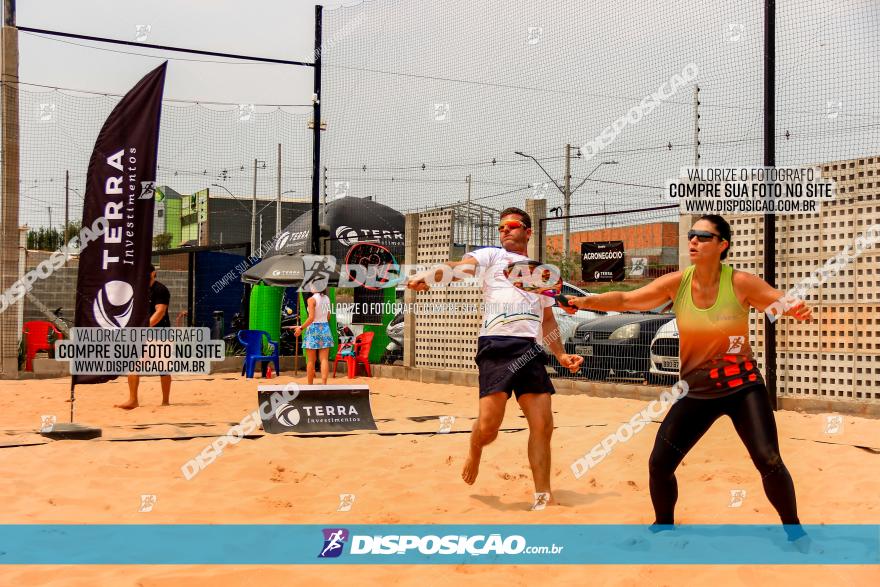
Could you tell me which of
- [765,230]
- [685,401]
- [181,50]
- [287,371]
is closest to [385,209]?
[287,371]

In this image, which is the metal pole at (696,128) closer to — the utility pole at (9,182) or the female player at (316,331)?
the female player at (316,331)

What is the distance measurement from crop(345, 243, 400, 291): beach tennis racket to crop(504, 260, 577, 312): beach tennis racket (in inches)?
396

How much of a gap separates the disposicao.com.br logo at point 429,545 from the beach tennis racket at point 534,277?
1478 mm

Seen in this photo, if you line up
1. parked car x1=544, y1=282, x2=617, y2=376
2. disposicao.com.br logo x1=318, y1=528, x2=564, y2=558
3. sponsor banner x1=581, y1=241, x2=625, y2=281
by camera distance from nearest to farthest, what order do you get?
disposicao.com.br logo x1=318, y1=528, x2=564, y2=558 → sponsor banner x1=581, y1=241, x2=625, y2=281 → parked car x1=544, y1=282, x2=617, y2=376

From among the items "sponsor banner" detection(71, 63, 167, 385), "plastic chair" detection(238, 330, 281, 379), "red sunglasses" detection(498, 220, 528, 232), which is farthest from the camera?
"plastic chair" detection(238, 330, 281, 379)

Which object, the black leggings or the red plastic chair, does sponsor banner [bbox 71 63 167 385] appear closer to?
the black leggings

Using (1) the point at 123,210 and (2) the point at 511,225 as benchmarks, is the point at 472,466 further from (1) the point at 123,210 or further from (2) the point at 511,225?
(1) the point at 123,210

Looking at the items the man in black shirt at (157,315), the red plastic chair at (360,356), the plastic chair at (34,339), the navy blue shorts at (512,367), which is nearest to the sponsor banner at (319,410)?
the man in black shirt at (157,315)

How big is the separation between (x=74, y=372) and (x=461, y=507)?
5.02m

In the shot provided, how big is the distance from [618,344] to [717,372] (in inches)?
288

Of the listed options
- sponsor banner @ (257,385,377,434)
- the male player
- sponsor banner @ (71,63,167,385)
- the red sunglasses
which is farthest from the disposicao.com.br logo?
sponsor banner @ (71,63,167,385)

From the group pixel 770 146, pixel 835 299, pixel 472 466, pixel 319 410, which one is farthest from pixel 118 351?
pixel 835 299

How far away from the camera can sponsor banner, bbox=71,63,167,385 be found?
788 cm

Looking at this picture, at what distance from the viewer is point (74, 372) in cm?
782
